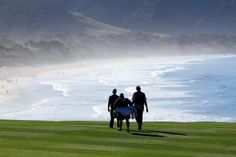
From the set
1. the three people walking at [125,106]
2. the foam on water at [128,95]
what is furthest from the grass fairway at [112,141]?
the foam on water at [128,95]

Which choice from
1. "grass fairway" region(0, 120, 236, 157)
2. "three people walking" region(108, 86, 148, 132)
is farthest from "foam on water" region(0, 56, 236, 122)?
"grass fairway" region(0, 120, 236, 157)

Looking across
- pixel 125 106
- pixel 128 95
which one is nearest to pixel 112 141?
pixel 125 106

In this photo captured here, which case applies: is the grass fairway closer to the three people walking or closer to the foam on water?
the three people walking

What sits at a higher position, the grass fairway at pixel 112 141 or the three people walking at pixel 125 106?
the three people walking at pixel 125 106

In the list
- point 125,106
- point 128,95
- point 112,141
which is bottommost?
point 112,141

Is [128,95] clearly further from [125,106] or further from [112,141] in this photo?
[112,141]

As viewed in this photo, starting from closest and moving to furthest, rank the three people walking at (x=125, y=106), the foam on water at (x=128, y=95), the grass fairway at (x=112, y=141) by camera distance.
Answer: the grass fairway at (x=112, y=141), the three people walking at (x=125, y=106), the foam on water at (x=128, y=95)

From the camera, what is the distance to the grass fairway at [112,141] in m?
19.9

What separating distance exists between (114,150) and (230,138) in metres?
6.05

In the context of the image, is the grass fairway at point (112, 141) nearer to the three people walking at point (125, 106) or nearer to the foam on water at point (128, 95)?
the three people walking at point (125, 106)

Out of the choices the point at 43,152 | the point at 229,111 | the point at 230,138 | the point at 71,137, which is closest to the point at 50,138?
the point at 71,137

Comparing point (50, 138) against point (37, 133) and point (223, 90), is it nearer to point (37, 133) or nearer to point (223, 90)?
point (37, 133)

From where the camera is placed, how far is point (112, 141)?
75.3ft

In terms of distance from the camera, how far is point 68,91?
291 ft
